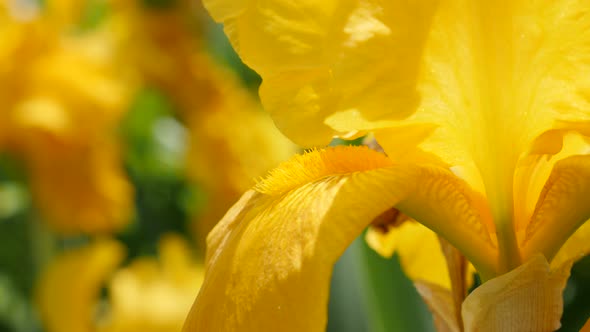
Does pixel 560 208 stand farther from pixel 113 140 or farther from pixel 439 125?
pixel 113 140

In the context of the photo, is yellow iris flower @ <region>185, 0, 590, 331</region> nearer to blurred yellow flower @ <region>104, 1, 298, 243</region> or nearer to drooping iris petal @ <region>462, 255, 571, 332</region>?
drooping iris petal @ <region>462, 255, 571, 332</region>

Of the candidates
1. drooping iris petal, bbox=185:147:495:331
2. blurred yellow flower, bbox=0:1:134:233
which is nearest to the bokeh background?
blurred yellow flower, bbox=0:1:134:233

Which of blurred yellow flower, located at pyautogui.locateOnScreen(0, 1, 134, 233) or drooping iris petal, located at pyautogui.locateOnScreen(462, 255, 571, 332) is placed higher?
drooping iris petal, located at pyautogui.locateOnScreen(462, 255, 571, 332)

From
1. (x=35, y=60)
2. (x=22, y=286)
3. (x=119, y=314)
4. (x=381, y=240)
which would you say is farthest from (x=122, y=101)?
(x=381, y=240)

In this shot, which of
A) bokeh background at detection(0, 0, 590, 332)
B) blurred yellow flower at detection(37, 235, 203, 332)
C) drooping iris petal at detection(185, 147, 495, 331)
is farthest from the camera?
bokeh background at detection(0, 0, 590, 332)

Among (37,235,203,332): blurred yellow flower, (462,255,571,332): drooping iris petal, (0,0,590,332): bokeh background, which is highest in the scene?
(462,255,571,332): drooping iris petal

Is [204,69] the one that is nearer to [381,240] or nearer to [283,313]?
[381,240]

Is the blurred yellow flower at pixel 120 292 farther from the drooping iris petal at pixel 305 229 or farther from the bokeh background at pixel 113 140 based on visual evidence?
the drooping iris petal at pixel 305 229

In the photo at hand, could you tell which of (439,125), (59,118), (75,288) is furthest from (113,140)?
(439,125)
